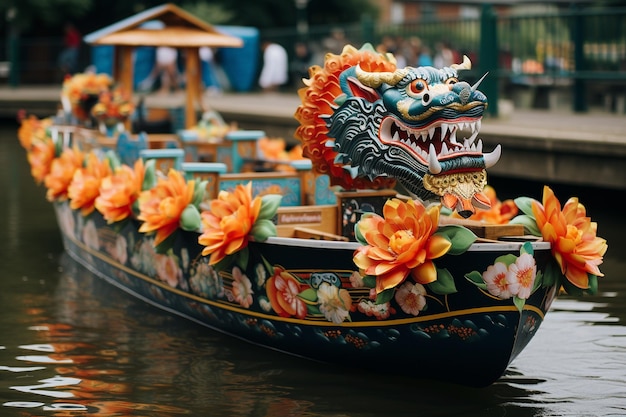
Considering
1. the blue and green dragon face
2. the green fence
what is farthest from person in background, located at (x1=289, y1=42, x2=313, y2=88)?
the blue and green dragon face

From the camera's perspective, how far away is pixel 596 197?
1655 centimetres

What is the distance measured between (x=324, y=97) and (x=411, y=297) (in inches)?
71.9

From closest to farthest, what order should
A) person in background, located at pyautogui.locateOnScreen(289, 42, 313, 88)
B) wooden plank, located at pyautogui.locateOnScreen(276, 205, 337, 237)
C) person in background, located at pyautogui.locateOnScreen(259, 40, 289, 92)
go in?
wooden plank, located at pyautogui.locateOnScreen(276, 205, 337, 237) → person in background, located at pyautogui.locateOnScreen(289, 42, 313, 88) → person in background, located at pyautogui.locateOnScreen(259, 40, 289, 92)

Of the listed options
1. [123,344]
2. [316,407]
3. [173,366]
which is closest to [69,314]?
[123,344]

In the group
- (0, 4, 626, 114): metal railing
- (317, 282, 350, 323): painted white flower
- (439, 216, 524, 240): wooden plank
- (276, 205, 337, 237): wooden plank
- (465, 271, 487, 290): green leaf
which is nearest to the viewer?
(465, 271, 487, 290): green leaf

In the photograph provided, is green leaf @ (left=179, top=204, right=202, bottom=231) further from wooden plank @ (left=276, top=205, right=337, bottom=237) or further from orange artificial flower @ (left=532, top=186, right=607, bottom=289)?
orange artificial flower @ (left=532, top=186, right=607, bottom=289)

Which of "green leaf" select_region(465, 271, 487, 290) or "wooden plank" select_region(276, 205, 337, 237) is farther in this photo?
"wooden plank" select_region(276, 205, 337, 237)

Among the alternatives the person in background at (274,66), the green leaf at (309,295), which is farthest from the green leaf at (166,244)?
the person in background at (274,66)

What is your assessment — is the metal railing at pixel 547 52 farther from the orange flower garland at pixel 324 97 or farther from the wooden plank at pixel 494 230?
the wooden plank at pixel 494 230

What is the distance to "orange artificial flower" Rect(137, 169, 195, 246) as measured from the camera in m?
9.23

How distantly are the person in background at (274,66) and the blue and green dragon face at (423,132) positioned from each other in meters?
21.2

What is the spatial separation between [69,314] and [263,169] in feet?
8.73

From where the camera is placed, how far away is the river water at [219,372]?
7746 mm

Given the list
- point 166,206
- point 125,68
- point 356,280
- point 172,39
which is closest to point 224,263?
point 166,206
